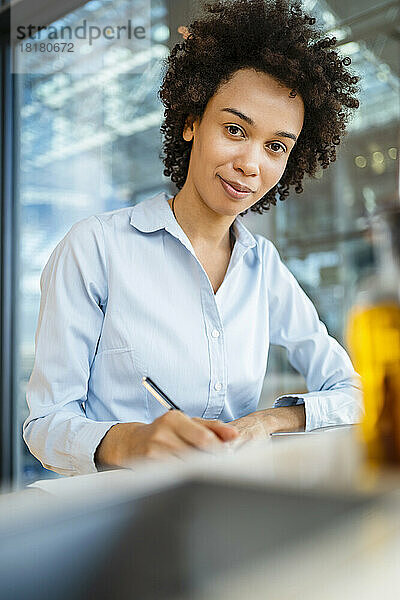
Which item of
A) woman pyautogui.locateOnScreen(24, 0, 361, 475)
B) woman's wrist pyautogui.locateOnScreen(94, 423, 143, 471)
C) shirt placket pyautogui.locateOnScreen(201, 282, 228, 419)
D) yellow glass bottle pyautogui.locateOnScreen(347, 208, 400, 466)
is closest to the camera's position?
yellow glass bottle pyautogui.locateOnScreen(347, 208, 400, 466)

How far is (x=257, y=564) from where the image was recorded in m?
0.30

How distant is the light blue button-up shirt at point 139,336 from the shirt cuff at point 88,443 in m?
0.04

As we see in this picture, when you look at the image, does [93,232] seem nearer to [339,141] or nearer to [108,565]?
[339,141]

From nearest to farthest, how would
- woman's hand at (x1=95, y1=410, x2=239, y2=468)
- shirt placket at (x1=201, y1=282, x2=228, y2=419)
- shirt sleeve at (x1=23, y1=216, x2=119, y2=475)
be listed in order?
1. woman's hand at (x1=95, y1=410, x2=239, y2=468)
2. shirt sleeve at (x1=23, y1=216, x2=119, y2=475)
3. shirt placket at (x1=201, y1=282, x2=228, y2=419)

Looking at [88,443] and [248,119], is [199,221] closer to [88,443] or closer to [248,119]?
[248,119]

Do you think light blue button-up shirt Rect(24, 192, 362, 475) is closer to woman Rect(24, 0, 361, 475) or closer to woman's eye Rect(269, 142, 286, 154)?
woman Rect(24, 0, 361, 475)

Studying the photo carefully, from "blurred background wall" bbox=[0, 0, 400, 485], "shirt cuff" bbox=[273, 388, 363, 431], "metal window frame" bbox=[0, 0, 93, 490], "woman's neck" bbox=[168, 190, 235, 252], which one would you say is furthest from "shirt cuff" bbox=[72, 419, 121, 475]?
"metal window frame" bbox=[0, 0, 93, 490]

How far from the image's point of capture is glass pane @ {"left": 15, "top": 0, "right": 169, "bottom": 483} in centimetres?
272

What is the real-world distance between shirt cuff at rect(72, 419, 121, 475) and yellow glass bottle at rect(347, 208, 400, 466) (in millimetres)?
459

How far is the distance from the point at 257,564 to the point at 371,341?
0.28m

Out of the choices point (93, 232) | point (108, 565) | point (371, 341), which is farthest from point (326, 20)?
point (108, 565)

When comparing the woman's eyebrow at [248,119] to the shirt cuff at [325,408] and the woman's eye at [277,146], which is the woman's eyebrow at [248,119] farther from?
the shirt cuff at [325,408]

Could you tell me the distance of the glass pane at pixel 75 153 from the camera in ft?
8.92

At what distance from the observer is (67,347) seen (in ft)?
3.48
